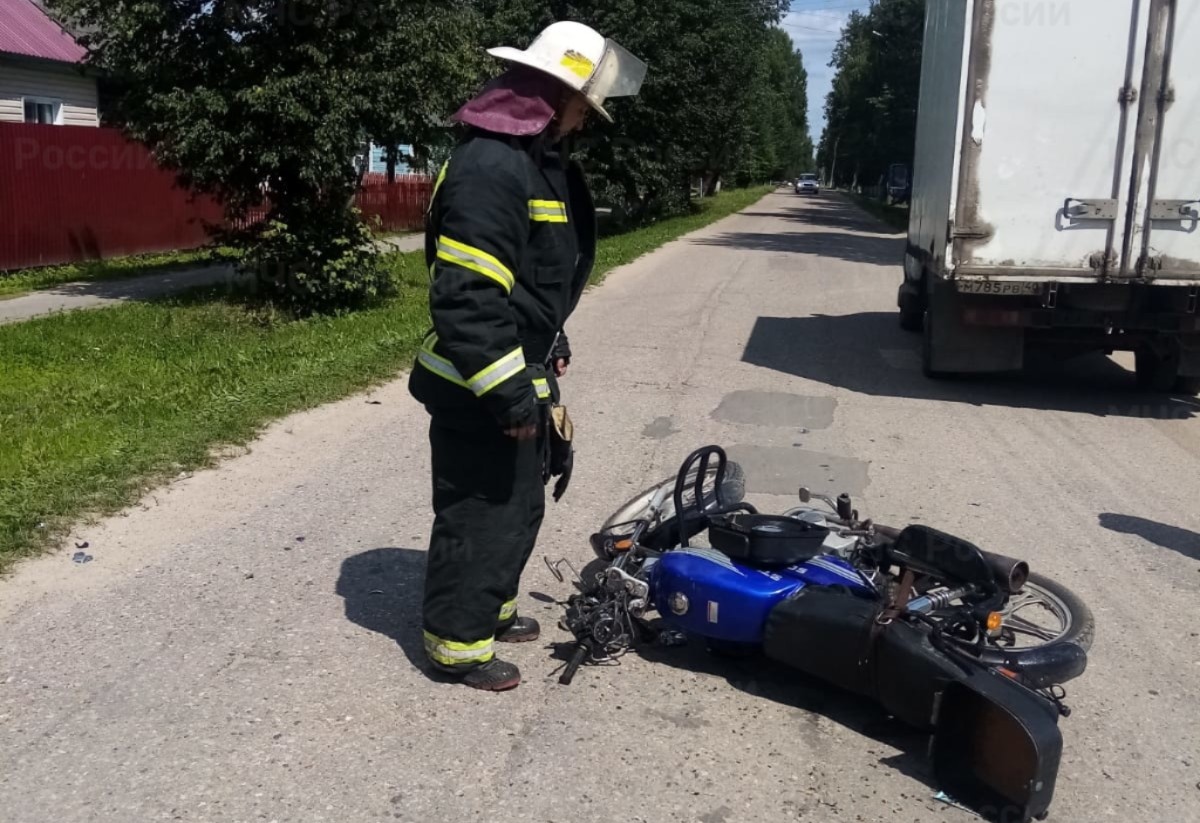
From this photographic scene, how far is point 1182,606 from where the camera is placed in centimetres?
486

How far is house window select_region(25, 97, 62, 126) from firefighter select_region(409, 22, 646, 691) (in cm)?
2064

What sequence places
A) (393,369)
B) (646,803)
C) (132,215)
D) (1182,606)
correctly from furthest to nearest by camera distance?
(132,215) < (393,369) < (1182,606) < (646,803)

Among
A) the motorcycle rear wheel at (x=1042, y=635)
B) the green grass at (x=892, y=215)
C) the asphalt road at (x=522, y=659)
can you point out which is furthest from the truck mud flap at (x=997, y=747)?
the green grass at (x=892, y=215)

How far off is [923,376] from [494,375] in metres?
7.26

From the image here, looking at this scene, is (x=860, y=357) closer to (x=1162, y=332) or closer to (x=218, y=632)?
(x=1162, y=332)

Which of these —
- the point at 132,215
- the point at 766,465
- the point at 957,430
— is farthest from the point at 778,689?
the point at 132,215

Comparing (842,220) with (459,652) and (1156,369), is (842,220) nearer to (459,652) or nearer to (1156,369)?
(1156,369)

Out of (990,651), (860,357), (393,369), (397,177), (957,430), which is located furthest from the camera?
(397,177)

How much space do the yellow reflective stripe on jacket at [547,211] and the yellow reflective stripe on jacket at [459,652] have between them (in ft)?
4.53

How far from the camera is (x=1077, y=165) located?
8.37m

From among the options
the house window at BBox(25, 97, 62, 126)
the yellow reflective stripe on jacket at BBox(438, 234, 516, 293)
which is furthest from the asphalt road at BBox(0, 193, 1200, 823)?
the house window at BBox(25, 97, 62, 126)

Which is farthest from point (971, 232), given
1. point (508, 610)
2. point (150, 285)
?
point (150, 285)

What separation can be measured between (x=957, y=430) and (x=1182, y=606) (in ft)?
10.5

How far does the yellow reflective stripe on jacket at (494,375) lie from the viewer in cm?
340
